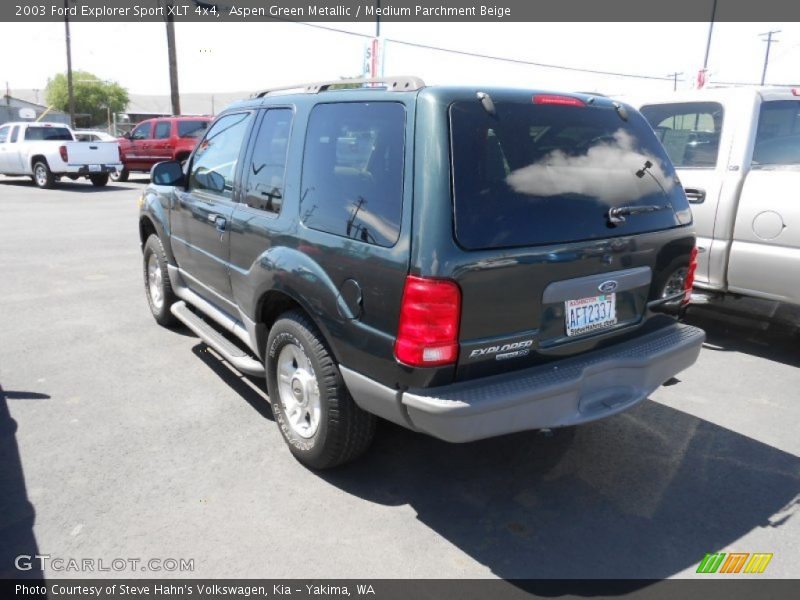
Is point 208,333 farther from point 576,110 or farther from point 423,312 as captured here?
point 576,110

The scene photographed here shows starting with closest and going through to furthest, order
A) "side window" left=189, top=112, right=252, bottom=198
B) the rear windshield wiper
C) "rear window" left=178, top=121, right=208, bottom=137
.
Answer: the rear windshield wiper, "side window" left=189, top=112, right=252, bottom=198, "rear window" left=178, top=121, right=208, bottom=137

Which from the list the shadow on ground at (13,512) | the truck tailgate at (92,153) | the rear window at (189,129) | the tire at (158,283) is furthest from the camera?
the rear window at (189,129)

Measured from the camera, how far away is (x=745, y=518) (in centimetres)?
315

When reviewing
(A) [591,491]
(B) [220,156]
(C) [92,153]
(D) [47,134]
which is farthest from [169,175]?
(D) [47,134]

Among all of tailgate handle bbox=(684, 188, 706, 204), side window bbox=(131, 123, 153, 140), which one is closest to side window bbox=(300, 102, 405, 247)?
tailgate handle bbox=(684, 188, 706, 204)

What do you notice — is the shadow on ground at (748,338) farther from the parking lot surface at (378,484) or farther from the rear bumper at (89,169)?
the rear bumper at (89,169)

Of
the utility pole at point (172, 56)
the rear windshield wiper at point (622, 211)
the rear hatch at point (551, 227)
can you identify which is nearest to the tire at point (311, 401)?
the rear hatch at point (551, 227)

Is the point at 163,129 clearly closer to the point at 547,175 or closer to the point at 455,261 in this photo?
the point at 547,175

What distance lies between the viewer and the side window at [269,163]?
3641 mm

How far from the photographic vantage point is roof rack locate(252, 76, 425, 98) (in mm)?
2898

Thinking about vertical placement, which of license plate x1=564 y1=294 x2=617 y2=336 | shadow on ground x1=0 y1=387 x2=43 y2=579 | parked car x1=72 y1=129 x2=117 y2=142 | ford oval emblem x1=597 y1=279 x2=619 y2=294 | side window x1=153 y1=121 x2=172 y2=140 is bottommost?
shadow on ground x1=0 y1=387 x2=43 y2=579

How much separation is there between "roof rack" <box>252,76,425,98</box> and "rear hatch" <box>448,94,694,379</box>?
28 centimetres

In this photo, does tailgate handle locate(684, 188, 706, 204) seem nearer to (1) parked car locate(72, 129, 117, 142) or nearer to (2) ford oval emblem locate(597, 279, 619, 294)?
(2) ford oval emblem locate(597, 279, 619, 294)

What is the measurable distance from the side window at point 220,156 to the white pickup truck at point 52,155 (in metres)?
15.7
